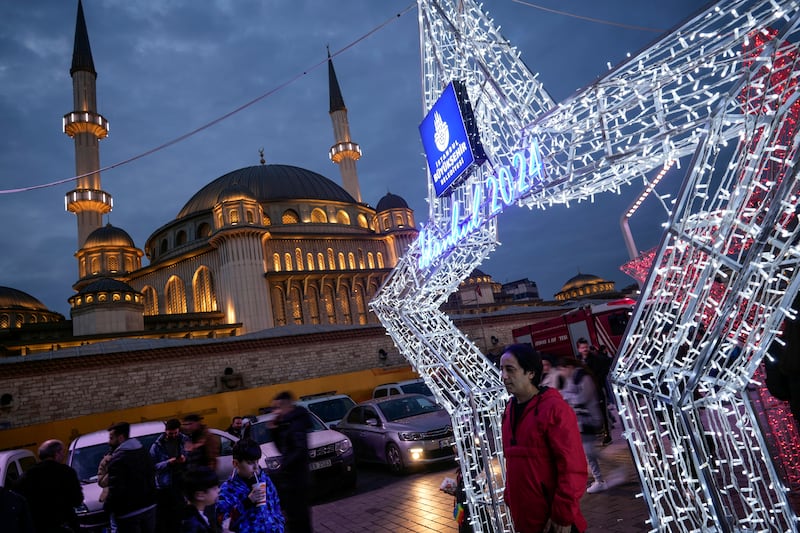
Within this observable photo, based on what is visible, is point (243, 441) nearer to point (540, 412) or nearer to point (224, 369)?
point (540, 412)

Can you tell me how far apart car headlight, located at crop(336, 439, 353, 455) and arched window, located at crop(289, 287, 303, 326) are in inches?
1078

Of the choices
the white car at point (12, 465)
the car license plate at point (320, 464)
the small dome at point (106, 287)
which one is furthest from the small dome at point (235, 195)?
the car license plate at point (320, 464)

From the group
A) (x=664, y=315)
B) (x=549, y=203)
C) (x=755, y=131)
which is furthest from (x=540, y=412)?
(x=549, y=203)

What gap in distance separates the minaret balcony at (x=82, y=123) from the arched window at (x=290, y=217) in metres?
14.8

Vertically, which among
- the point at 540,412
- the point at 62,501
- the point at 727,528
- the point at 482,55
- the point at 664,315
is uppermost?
the point at 482,55

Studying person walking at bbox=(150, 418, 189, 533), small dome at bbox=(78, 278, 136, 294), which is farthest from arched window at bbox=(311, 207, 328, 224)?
person walking at bbox=(150, 418, 189, 533)

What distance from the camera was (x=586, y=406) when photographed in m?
6.49

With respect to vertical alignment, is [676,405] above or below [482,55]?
below

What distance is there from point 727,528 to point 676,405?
756 mm

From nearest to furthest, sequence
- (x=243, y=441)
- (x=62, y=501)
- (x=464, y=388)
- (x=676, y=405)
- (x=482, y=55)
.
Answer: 1. (x=676, y=405)
2. (x=243, y=441)
3. (x=62, y=501)
4. (x=464, y=388)
5. (x=482, y=55)

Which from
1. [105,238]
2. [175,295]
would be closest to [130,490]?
[175,295]

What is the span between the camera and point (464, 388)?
5.29 m

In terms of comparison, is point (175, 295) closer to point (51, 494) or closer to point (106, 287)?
point (106, 287)

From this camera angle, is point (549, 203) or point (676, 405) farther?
point (549, 203)
